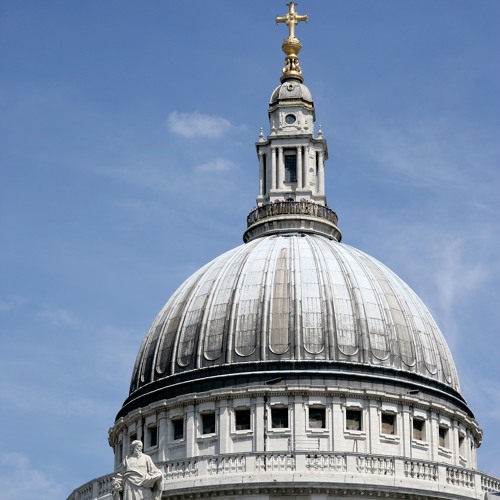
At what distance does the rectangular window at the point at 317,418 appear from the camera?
9012 centimetres

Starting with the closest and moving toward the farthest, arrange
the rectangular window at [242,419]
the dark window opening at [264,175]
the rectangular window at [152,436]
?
the rectangular window at [242,419] < the rectangular window at [152,436] < the dark window opening at [264,175]

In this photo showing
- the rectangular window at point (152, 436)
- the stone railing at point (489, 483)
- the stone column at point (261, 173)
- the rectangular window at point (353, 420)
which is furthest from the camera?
the stone column at point (261, 173)

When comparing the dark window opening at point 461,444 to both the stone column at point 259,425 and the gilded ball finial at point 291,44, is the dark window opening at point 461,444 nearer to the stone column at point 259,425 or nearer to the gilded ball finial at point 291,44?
the stone column at point 259,425

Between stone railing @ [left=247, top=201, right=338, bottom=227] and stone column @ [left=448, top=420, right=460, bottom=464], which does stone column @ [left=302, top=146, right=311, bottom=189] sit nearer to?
stone railing @ [left=247, top=201, right=338, bottom=227]

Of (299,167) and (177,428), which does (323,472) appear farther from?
(299,167)

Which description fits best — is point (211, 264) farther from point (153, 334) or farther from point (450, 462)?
point (450, 462)

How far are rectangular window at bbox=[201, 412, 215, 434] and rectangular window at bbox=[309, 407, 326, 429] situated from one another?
5.01m

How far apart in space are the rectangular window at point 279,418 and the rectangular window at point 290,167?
18.0 m

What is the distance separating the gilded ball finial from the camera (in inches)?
4304

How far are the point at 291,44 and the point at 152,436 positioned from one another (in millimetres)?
27795

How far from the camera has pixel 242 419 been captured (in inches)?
3578

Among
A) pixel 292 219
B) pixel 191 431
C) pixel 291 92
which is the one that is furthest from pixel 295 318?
pixel 291 92

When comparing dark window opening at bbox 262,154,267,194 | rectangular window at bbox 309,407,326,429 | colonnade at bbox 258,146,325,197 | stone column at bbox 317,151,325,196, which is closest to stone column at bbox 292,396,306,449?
rectangular window at bbox 309,407,326,429

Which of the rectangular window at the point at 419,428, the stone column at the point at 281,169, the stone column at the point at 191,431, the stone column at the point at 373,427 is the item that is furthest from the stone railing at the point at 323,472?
the stone column at the point at 281,169
